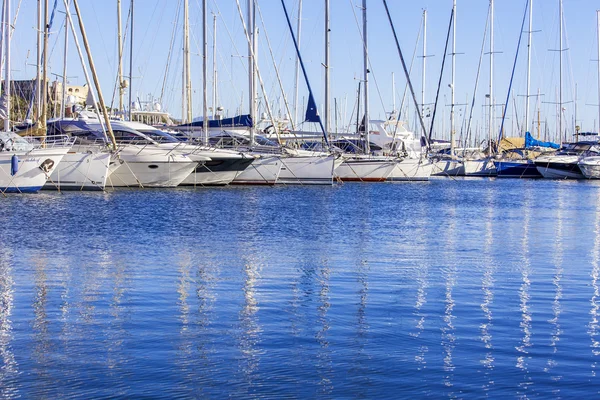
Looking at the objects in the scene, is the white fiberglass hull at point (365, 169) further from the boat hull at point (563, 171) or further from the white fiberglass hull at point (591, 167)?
the boat hull at point (563, 171)

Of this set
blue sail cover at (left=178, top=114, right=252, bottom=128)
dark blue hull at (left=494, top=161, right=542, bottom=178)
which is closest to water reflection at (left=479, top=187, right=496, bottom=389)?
blue sail cover at (left=178, top=114, right=252, bottom=128)

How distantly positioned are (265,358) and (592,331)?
4436mm

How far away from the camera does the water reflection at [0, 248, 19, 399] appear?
29.5 ft

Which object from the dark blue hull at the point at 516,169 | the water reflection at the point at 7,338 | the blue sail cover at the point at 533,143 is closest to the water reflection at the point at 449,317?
the water reflection at the point at 7,338

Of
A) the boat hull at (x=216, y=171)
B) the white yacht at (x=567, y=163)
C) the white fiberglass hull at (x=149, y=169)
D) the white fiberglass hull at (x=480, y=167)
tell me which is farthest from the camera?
the white fiberglass hull at (x=480, y=167)

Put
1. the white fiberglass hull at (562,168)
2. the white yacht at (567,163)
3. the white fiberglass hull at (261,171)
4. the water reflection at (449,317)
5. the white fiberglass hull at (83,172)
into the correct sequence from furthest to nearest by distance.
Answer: the white fiberglass hull at (562,168), the white yacht at (567,163), the white fiberglass hull at (261,171), the white fiberglass hull at (83,172), the water reflection at (449,317)

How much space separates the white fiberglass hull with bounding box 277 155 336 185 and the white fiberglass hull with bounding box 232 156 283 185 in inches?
33.8

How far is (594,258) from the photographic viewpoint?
20.4 metres

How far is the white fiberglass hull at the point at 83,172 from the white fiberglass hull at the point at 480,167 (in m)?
46.9

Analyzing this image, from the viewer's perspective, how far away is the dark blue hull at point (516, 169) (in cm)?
7925

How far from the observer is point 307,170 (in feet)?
164

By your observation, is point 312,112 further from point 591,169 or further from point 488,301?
point 488,301

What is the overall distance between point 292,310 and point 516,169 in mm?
69688

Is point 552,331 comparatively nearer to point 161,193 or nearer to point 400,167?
point 161,193
